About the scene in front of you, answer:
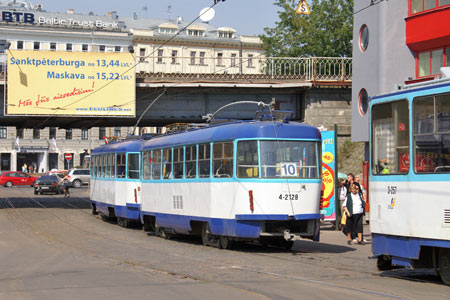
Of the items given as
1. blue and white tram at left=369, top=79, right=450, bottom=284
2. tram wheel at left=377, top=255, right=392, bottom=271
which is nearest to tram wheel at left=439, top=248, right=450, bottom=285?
blue and white tram at left=369, top=79, right=450, bottom=284

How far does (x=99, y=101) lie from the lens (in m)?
36.0

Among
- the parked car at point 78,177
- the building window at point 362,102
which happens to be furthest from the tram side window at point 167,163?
the parked car at point 78,177

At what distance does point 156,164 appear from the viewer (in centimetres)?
2309

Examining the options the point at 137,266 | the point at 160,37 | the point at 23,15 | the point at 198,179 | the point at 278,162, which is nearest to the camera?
the point at 137,266

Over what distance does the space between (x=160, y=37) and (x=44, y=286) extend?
88479 mm

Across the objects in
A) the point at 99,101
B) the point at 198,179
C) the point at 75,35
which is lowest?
the point at 198,179

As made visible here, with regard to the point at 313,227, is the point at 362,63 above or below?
above

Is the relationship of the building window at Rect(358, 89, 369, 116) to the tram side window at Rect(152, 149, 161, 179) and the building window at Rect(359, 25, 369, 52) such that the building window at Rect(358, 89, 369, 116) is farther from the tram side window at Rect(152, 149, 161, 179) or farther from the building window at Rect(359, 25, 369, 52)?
the tram side window at Rect(152, 149, 161, 179)

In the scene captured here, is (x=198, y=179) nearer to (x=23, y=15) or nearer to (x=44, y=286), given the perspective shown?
(x=44, y=286)

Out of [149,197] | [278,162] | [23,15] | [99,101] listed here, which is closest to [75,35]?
[23,15]

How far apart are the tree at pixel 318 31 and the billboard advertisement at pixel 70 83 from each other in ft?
126

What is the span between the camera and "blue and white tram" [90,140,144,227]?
2650cm

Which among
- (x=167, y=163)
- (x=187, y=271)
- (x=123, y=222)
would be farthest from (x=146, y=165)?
(x=187, y=271)

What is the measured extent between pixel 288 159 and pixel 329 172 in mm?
5830
